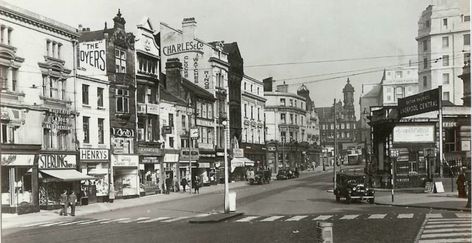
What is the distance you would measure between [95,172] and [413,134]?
80.5 ft

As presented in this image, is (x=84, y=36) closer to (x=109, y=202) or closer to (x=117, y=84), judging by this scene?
(x=117, y=84)

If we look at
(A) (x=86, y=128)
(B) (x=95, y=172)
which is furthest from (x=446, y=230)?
(A) (x=86, y=128)

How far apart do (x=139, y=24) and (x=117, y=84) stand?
232 inches

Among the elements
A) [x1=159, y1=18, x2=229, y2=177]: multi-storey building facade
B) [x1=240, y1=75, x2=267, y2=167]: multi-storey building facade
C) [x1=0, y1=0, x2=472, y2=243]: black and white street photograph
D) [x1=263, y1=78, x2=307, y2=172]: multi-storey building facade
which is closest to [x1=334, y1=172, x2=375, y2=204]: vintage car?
[x1=0, y1=0, x2=472, y2=243]: black and white street photograph

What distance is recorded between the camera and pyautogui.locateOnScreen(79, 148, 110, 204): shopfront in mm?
39000

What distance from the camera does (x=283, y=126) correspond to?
87000 mm

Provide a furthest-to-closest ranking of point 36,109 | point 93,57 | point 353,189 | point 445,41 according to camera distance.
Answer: point 445,41 < point 93,57 < point 353,189 < point 36,109

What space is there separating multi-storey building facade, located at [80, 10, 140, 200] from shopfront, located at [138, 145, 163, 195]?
1.21 meters

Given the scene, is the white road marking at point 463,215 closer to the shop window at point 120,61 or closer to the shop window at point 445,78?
the shop window at point 120,61

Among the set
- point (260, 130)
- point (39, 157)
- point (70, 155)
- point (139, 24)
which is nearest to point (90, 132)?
point (70, 155)

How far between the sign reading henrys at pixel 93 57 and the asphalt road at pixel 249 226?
43.8 ft

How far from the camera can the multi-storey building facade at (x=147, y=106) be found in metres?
47.0

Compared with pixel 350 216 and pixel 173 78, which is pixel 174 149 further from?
pixel 350 216

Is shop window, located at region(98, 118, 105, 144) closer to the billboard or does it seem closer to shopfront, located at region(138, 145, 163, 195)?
shopfront, located at region(138, 145, 163, 195)
